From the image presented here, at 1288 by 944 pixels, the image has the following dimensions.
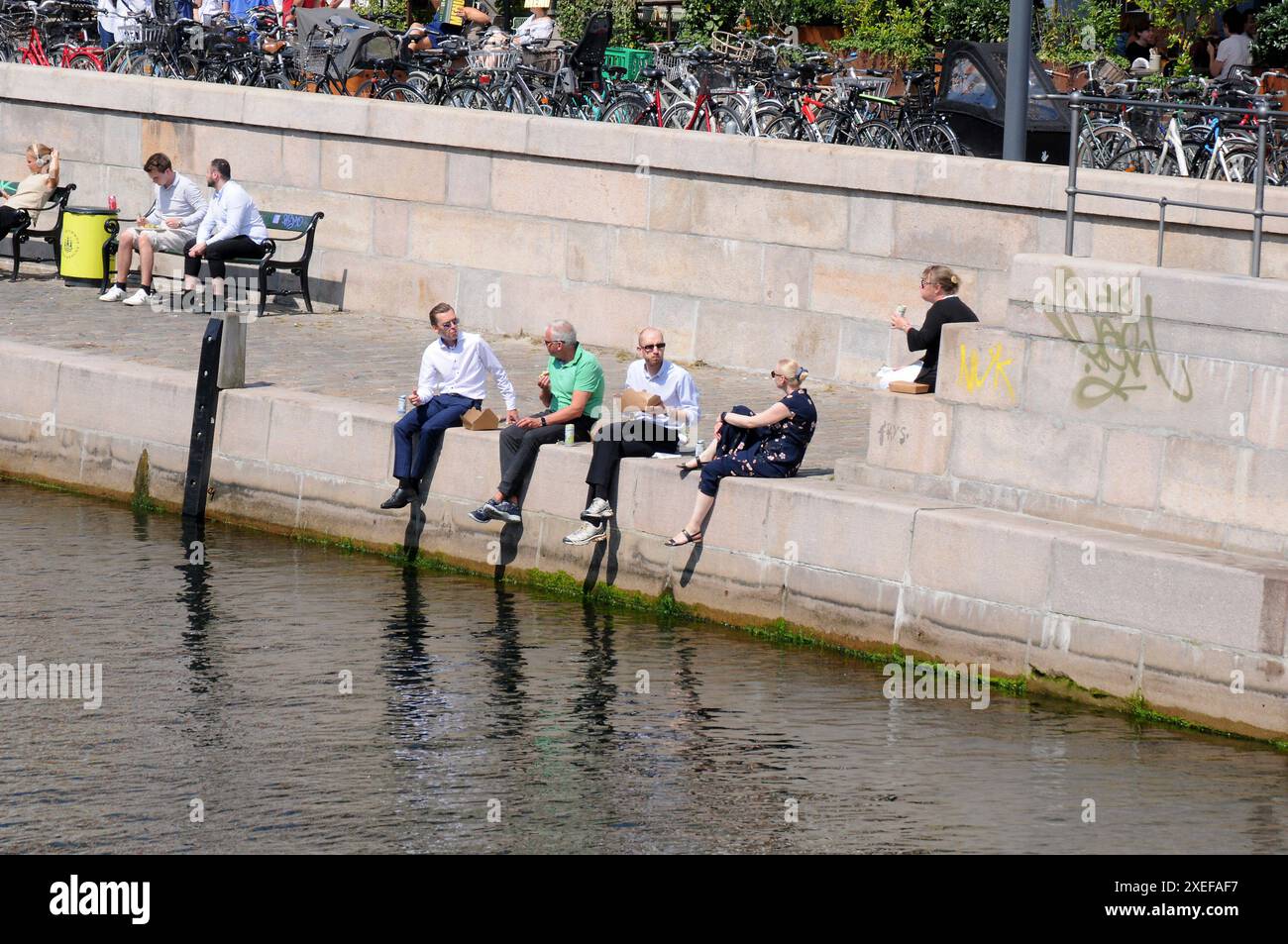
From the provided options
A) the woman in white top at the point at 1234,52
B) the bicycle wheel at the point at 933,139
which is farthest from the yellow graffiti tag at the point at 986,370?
the woman in white top at the point at 1234,52

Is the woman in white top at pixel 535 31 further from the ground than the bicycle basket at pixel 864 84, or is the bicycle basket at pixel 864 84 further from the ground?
the woman in white top at pixel 535 31

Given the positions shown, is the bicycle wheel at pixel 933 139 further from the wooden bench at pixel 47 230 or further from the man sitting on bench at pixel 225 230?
the wooden bench at pixel 47 230

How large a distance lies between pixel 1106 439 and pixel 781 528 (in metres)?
1.91

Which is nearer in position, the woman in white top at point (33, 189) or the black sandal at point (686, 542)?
the black sandal at point (686, 542)

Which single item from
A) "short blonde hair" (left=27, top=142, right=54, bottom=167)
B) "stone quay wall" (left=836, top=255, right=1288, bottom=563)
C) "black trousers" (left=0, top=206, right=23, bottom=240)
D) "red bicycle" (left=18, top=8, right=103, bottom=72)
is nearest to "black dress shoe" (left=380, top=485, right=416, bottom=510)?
"stone quay wall" (left=836, top=255, right=1288, bottom=563)

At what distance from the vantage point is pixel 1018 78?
46.3ft

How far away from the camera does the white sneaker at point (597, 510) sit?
1230 centimetres

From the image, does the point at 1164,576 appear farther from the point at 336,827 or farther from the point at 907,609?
the point at 336,827

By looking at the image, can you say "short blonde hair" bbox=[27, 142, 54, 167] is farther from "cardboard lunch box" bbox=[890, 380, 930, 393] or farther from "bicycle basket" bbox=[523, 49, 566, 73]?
"cardboard lunch box" bbox=[890, 380, 930, 393]

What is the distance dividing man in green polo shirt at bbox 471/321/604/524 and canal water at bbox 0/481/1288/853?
57 centimetres

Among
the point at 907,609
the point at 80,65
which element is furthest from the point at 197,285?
the point at 907,609

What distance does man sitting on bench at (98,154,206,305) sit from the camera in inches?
715

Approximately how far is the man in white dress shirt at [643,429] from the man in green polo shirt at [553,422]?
269 mm

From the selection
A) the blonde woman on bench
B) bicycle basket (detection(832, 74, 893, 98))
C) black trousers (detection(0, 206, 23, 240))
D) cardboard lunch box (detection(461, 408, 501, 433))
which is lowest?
cardboard lunch box (detection(461, 408, 501, 433))
